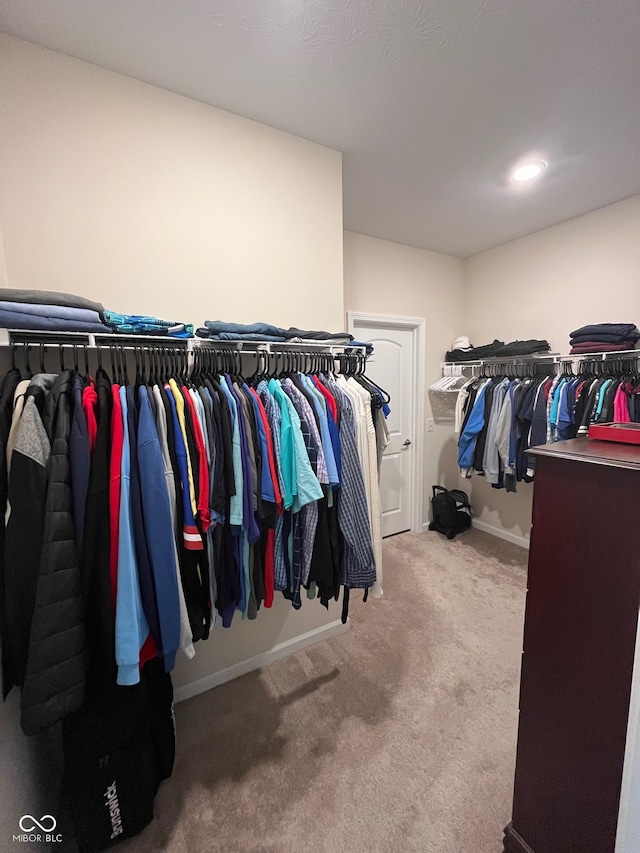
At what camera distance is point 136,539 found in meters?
1.03

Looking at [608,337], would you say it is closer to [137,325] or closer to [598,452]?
[598,452]

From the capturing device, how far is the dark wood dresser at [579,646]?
0.83 meters

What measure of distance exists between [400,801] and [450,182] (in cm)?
320

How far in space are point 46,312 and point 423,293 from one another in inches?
124

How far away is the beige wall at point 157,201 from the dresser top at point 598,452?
133 cm

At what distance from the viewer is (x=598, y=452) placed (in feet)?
3.00

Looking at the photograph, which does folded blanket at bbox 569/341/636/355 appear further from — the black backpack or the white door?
the black backpack

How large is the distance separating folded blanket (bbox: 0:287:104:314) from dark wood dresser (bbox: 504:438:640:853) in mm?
1548

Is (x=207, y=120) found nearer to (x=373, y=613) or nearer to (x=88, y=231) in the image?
(x=88, y=231)

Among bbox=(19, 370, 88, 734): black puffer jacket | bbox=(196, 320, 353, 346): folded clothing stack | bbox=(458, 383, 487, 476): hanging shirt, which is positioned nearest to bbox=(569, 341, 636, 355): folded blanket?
bbox=(458, 383, 487, 476): hanging shirt

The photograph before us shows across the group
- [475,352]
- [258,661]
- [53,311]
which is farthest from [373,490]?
[475,352]

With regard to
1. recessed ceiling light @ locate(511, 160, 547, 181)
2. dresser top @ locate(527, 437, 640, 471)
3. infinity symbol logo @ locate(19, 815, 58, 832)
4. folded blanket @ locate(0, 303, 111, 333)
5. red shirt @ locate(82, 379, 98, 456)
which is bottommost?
infinity symbol logo @ locate(19, 815, 58, 832)

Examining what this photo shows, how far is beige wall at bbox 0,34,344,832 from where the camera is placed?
1269 millimetres

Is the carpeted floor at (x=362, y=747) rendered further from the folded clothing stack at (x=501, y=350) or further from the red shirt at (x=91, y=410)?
the folded clothing stack at (x=501, y=350)
